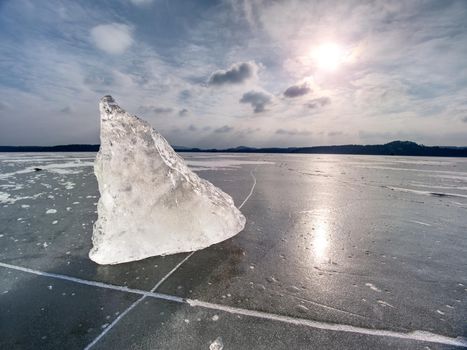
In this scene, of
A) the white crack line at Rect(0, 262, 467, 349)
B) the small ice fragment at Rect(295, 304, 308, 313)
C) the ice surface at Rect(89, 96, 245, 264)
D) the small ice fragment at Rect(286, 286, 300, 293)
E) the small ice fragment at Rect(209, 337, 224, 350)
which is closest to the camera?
the small ice fragment at Rect(209, 337, 224, 350)

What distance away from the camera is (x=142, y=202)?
4.10 metres

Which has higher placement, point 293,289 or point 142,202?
point 142,202

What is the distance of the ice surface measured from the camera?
151 inches

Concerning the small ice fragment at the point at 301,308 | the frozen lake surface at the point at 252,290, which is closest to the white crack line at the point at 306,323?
the frozen lake surface at the point at 252,290

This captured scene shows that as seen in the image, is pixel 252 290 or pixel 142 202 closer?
pixel 252 290

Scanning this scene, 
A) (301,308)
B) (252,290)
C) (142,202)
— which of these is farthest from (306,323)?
(142,202)

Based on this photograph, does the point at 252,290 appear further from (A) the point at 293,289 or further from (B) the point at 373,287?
(B) the point at 373,287

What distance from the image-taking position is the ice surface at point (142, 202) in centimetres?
385

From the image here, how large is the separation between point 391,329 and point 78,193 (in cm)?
938

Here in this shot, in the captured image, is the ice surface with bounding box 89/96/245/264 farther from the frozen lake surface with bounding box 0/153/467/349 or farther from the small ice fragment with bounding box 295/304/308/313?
the small ice fragment with bounding box 295/304/308/313

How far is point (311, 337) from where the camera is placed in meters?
2.16

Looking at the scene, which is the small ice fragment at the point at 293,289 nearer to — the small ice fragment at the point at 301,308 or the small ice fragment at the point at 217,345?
the small ice fragment at the point at 301,308

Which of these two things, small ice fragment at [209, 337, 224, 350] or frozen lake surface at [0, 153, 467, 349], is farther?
frozen lake surface at [0, 153, 467, 349]

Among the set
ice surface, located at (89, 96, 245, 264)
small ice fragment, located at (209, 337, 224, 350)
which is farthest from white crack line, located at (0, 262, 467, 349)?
ice surface, located at (89, 96, 245, 264)
